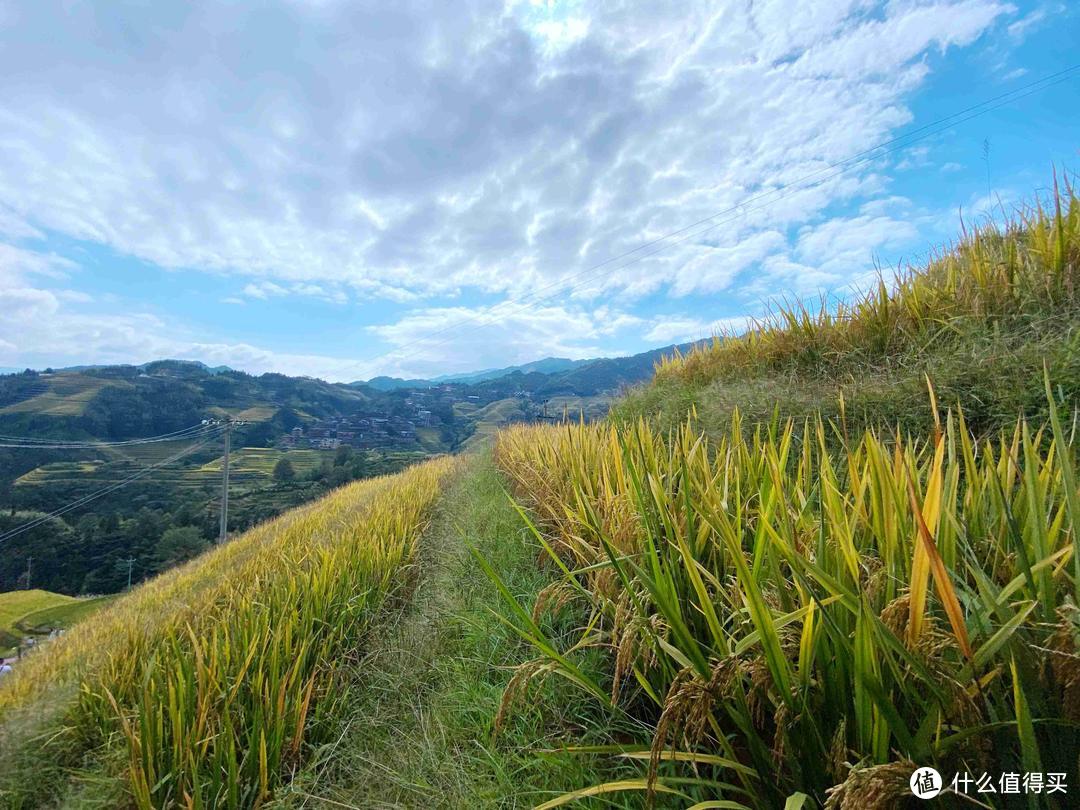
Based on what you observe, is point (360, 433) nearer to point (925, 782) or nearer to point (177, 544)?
point (177, 544)

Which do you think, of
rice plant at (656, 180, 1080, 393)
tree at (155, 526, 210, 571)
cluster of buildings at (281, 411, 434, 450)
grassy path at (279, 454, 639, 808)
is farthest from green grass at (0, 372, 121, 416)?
rice plant at (656, 180, 1080, 393)

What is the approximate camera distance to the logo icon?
31.9 inches

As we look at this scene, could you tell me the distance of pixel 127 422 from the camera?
57.5 meters

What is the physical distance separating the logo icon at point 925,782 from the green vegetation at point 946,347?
1.67 meters

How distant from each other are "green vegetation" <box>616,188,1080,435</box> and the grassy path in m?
1.79

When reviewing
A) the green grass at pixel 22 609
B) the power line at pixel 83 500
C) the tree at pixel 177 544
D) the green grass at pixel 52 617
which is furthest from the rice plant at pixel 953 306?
the power line at pixel 83 500

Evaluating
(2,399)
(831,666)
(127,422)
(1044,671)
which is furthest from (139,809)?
(2,399)

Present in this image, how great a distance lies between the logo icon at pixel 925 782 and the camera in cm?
81

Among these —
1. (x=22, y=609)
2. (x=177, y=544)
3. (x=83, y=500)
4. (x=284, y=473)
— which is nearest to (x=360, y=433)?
(x=284, y=473)

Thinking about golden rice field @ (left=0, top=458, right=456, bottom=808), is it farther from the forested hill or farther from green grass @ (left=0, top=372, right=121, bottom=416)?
green grass @ (left=0, top=372, right=121, bottom=416)

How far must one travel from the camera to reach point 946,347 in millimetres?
3373

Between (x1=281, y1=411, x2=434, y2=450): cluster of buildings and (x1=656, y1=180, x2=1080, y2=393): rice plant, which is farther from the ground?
(x1=656, y1=180, x2=1080, y2=393): rice plant

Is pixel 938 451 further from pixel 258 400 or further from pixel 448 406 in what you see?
pixel 258 400

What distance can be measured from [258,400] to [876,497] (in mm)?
84486
